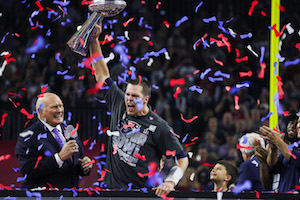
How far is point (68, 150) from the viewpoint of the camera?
5.42 metres

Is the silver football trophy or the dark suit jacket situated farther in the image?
the dark suit jacket

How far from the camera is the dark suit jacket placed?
18.0 ft

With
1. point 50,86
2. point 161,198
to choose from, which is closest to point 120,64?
point 50,86

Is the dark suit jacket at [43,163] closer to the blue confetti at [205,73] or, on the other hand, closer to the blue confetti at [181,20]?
the blue confetti at [205,73]

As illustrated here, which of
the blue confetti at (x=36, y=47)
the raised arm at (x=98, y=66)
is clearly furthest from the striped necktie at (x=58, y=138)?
the blue confetti at (x=36, y=47)

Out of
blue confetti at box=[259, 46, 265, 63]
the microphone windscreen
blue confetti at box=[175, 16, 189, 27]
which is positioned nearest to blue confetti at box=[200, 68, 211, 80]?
blue confetti at box=[259, 46, 265, 63]

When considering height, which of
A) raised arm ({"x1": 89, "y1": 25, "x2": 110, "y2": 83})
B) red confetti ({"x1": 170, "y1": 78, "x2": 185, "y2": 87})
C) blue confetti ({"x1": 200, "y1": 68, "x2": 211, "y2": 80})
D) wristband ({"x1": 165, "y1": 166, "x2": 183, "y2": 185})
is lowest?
wristband ({"x1": 165, "y1": 166, "x2": 183, "y2": 185})

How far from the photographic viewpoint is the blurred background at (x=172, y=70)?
845cm

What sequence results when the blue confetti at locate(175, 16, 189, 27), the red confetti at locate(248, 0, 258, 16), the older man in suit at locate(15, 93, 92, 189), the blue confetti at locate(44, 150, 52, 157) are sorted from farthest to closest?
the red confetti at locate(248, 0, 258, 16) → the blue confetti at locate(175, 16, 189, 27) → the blue confetti at locate(44, 150, 52, 157) → the older man in suit at locate(15, 93, 92, 189)

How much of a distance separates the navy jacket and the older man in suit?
1.22 meters

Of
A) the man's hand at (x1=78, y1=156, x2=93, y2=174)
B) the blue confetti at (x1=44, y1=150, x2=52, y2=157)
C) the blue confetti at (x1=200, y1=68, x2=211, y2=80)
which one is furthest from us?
the blue confetti at (x1=200, y1=68, x2=211, y2=80)

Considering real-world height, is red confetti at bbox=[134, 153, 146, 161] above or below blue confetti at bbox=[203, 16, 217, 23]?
below

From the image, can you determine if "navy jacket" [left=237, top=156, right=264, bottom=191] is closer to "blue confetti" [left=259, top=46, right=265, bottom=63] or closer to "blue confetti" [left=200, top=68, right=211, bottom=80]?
"blue confetti" [left=200, top=68, right=211, bottom=80]

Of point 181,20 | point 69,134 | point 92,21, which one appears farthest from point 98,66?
point 181,20
